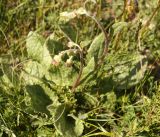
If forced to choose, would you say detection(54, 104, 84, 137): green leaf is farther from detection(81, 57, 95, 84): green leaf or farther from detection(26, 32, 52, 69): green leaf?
detection(26, 32, 52, 69): green leaf

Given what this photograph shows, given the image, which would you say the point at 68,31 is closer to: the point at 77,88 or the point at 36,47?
the point at 36,47

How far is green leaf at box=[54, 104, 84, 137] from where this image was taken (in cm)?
206

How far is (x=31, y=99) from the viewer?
2.11 metres

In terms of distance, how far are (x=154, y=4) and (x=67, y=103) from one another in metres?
1.14


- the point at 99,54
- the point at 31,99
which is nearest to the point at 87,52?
the point at 99,54

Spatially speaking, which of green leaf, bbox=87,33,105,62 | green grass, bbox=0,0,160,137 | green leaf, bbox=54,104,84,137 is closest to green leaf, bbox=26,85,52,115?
green grass, bbox=0,0,160,137

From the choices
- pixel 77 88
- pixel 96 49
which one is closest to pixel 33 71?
pixel 77 88

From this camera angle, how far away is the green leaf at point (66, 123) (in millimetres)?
2064

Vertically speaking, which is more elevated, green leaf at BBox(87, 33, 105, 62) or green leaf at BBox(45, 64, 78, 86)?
green leaf at BBox(87, 33, 105, 62)

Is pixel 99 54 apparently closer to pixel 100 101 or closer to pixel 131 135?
pixel 100 101

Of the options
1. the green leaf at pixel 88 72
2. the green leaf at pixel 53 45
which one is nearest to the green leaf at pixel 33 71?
the green leaf at pixel 53 45

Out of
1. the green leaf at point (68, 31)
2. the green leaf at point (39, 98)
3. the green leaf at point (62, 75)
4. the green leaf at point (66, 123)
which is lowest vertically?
the green leaf at point (66, 123)

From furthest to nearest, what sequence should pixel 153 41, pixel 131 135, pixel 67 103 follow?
pixel 153 41
pixel 67 103
pixel 131 135

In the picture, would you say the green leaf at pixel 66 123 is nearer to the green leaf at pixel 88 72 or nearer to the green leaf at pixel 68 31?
the green leaf at pixel 88 72
